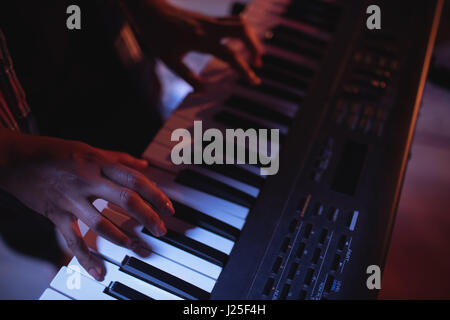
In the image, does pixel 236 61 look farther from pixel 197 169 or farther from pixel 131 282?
pixel 131 282

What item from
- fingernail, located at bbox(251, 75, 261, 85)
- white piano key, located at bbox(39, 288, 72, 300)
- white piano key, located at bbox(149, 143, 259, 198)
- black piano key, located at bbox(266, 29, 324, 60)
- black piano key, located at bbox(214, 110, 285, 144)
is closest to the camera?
white piano key, located at bbox(39, 288, 72, 300)

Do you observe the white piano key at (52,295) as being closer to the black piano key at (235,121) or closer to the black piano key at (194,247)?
the black piano key at (194,247)

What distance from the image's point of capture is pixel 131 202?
871 mm

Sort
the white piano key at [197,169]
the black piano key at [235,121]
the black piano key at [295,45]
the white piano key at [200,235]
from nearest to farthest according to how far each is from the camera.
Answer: the white piano key at [200,235], the white piano key at [197,169], the black piano key at [235,121], the black piano key at [295,45]

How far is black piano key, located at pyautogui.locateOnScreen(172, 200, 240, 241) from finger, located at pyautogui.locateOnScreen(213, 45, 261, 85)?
58cm

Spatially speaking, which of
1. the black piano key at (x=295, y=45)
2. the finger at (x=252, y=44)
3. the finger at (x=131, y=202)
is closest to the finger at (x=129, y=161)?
the finger at (x=131, y=202)

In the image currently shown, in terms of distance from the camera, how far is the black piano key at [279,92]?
129 centimetres

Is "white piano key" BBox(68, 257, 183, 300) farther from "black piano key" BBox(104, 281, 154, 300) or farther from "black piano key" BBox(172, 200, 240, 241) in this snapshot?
"black piano key" BBox(172, 200, 240, 241)

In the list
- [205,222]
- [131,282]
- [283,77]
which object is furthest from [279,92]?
[131,282]

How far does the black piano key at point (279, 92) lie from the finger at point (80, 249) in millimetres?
790

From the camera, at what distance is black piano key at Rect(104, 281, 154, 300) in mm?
866

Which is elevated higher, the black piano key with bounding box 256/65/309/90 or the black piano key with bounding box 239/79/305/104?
the black piano key with bounding box 256/65/309/90

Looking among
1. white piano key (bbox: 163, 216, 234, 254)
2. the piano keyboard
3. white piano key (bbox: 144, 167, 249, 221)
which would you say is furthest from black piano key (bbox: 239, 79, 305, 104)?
white piano key (bbox: 163, 216, 234, 254)
